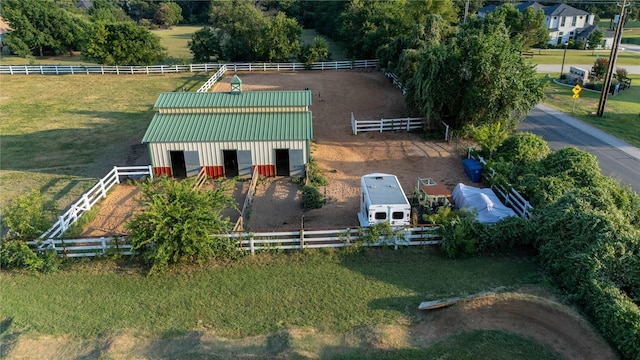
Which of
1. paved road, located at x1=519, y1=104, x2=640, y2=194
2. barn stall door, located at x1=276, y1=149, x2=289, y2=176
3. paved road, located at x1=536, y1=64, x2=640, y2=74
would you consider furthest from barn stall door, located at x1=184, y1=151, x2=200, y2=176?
paved road, located at x1=536, y1=64, x2=640, y2=74

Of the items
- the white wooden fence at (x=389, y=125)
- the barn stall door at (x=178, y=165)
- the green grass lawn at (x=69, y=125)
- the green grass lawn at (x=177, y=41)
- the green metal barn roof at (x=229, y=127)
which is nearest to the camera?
the green metal barn roof at (x=229, y=127)

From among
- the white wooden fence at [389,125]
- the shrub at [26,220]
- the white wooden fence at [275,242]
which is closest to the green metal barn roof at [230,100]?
the white wooden fence at [389,125]

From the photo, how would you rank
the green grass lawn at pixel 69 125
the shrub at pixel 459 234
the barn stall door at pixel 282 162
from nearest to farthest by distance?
the shrub at pixel 459 234 < the green grass lawn at pixel 69 125 < the barn stall door at pixel 282 162

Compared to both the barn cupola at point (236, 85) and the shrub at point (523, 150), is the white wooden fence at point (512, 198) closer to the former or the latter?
the shrub at point (523, 150)

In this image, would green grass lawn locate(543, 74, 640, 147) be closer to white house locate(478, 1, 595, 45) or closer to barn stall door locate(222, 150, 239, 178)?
barn stall door locate(222, 150, 239, 178)

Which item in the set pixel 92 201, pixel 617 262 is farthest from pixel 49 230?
pixel 617 262

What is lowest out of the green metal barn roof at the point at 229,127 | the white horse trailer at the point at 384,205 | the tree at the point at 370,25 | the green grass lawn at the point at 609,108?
the green grass lawn at the point at 609,108
